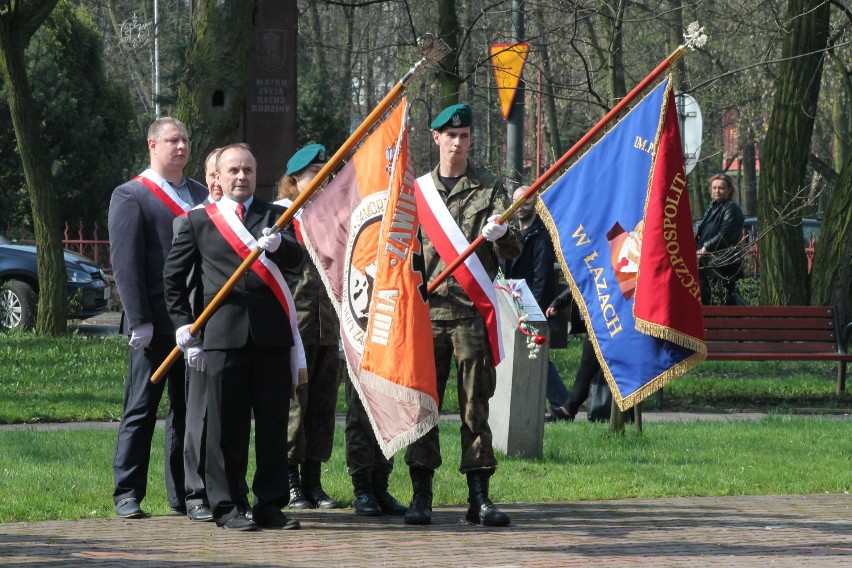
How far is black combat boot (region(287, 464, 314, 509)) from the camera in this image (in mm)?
8023

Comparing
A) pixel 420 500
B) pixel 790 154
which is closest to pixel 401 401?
pixel 420 500

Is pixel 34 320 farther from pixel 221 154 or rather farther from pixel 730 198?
pixel 221 154

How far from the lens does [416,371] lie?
7.01 meters

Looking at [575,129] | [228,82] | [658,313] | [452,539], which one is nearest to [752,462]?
[658,313]

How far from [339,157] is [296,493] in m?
2.13

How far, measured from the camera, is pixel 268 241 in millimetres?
6902

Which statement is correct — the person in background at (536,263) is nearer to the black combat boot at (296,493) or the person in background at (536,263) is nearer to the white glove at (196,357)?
the black combat boot at (296,493)

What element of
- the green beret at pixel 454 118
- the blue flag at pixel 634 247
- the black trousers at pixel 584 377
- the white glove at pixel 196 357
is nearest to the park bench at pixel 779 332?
the black trousers at pixel 584 377

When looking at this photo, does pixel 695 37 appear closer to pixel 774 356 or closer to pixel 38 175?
pixel 774 356

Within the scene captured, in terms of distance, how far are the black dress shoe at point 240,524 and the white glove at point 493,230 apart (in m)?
1.81

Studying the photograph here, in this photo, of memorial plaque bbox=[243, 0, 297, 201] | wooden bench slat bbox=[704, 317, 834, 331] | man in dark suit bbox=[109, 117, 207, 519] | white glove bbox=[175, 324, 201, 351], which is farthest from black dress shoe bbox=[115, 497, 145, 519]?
wooden bench slat bbox=[704, 317, 834, 331]

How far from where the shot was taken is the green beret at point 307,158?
7.98 metres

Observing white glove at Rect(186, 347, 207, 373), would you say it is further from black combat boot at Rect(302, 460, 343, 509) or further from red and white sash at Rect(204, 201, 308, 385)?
black combat boot at Rect(302, 460, 343, 509)

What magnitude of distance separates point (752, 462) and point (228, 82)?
4.93 metres
